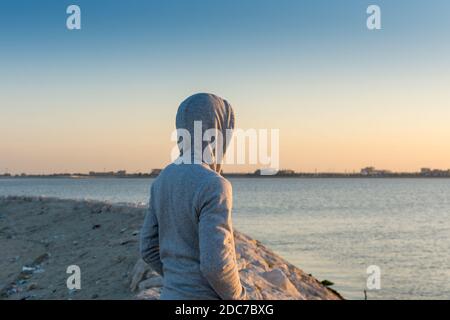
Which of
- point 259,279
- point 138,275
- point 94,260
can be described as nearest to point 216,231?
point 138,275

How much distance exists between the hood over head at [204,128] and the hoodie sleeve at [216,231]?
0.31 meters

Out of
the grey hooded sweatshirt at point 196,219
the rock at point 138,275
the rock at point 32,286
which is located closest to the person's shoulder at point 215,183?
the grey hooded sweatshirt at point 196,219

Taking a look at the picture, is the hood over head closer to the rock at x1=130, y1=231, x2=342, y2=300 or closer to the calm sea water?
the rock at x1=130, y1=231, x2=342, y2=300

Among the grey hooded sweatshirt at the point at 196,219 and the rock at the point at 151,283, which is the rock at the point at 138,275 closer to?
the rock at the point at 151,283

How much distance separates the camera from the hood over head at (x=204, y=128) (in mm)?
3398

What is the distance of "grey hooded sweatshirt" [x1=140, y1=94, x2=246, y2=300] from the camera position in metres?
3.13

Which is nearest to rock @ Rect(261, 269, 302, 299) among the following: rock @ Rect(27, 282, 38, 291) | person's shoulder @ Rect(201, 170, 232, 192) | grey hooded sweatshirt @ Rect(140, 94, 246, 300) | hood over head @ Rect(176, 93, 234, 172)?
rock @ Rect(27, 282, 38, 291)

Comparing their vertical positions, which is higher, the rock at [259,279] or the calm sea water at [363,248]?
the rock at [259,279]

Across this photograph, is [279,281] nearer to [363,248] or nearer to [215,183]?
[215,183]

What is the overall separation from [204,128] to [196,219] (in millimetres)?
523

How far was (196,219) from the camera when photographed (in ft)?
10.6

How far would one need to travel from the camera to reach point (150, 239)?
366 centimetres
